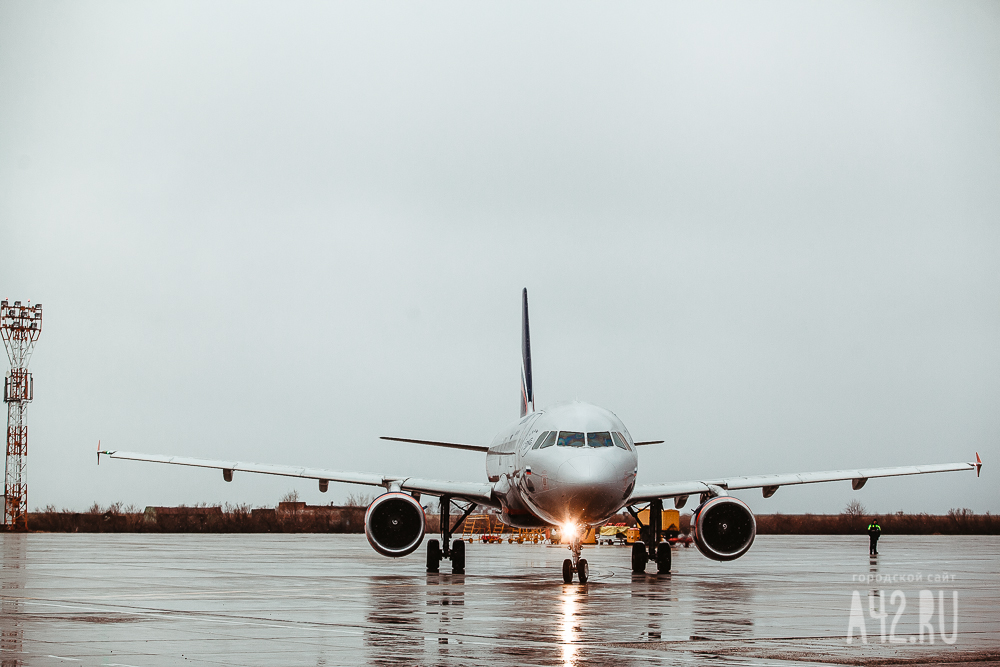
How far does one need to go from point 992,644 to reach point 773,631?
254 cm

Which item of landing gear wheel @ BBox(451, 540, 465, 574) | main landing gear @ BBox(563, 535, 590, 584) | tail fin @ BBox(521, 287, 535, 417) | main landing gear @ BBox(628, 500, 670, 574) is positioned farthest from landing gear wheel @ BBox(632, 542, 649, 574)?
tail fin @ BBox(521, 287, 535, 417)

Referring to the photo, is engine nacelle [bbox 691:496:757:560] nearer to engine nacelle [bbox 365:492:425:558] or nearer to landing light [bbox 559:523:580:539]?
landing light [bbox 559:523:580:539]

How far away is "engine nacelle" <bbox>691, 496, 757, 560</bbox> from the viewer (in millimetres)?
24641

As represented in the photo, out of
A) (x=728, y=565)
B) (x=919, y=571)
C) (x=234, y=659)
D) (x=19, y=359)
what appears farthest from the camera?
(x=19, y=359)

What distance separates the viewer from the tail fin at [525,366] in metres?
34.7

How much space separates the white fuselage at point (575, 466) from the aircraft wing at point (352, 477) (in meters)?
3.13

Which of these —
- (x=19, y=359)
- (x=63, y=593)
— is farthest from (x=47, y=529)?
(x=63, y=593)

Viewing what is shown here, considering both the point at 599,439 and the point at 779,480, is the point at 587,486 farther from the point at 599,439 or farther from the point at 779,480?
the point at 779,480

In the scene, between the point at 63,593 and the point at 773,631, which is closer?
the point at 773,631

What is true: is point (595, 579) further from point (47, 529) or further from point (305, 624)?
point (47, 529)

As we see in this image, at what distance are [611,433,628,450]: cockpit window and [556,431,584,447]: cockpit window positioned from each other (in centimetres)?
74

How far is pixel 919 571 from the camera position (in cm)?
2827

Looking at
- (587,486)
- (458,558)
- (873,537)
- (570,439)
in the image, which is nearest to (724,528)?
(570,439)

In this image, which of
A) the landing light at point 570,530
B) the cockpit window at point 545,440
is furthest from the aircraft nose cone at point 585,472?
the landing light at point 570,530
